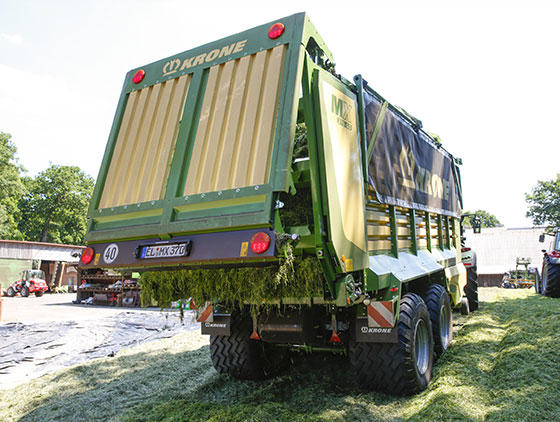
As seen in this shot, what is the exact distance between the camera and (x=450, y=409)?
3570mm

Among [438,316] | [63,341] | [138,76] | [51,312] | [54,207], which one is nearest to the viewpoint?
[138,76]

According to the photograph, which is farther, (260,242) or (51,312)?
(51,312)

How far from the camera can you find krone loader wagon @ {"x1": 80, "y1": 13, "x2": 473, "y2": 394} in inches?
138

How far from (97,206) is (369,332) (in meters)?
3.16

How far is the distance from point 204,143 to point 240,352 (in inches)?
109

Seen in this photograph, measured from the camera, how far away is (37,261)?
3378cm

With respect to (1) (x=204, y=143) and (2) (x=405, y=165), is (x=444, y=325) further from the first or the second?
(1) (x=204, y=143)

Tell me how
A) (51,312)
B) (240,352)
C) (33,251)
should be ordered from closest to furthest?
(240,352) < (51,312) < (33,251)

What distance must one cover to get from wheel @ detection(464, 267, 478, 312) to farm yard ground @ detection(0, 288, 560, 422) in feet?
9.63

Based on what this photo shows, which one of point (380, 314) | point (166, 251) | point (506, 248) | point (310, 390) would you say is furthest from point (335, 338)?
point (506, 248)

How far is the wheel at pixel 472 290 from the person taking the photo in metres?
9.98

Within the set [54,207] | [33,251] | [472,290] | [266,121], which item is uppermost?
[54,207]

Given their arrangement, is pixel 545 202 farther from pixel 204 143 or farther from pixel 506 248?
pixel 204 143

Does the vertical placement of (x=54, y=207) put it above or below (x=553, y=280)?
above
